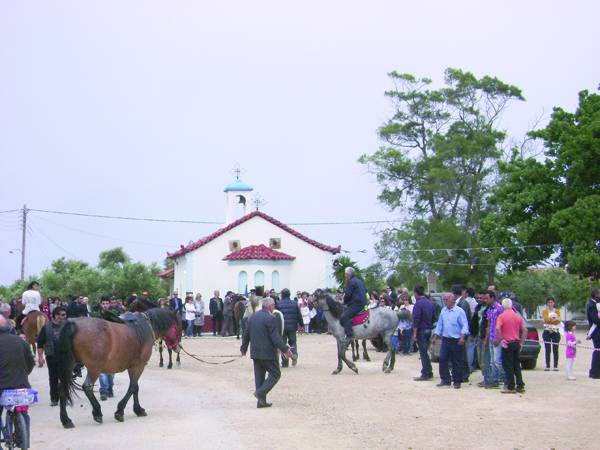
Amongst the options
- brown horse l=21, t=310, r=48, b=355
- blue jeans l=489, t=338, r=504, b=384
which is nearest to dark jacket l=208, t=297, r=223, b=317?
brown horse l=21, t=310, r=48, b=355

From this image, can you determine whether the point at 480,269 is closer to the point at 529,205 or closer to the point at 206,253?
the point at 529,205

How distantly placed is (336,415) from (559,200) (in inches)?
1250

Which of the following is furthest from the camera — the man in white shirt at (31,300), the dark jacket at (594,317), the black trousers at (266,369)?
the man in white shirt at (31,300)

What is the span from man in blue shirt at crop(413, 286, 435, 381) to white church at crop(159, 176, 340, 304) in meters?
31.2

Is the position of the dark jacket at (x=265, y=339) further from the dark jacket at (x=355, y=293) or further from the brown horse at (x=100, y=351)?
the dark jacket at (x=355, y=293)

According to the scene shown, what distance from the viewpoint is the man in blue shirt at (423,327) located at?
18.4 meters

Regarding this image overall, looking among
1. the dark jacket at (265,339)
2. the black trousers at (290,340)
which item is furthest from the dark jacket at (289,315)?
the dark jacket at (265,339)

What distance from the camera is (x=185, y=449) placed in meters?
10.5

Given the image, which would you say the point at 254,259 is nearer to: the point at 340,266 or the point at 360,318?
the point at 340,266

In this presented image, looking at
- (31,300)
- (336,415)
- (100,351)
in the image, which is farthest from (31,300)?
(336,415)

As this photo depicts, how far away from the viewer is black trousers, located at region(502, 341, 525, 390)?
1593cm

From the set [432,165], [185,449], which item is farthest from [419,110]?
[185,449]

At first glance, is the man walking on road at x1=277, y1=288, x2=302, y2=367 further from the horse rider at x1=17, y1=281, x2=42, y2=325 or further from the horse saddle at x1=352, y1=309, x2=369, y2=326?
the horse rider at x1=17, y1=281, x2=42, y2=325

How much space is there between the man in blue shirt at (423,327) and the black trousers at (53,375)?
7523 mm
